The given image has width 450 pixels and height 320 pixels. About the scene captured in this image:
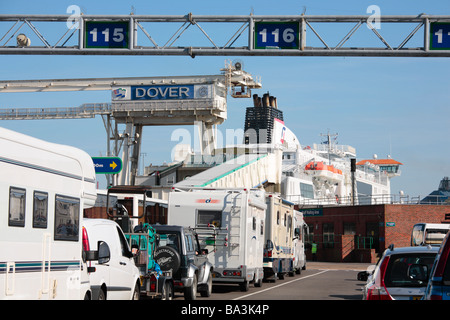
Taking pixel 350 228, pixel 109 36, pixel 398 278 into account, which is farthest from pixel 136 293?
pixel 350 228

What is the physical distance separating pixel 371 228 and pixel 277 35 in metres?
41.0

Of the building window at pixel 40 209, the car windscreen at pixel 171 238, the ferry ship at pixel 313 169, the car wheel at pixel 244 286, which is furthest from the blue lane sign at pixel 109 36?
the ferry ship at pixel 313 169

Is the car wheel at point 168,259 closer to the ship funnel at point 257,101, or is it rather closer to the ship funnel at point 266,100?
the ship funnel at point 266,100

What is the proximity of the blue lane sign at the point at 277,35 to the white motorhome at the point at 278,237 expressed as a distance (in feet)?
26.5

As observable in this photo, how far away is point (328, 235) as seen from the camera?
6353 cm

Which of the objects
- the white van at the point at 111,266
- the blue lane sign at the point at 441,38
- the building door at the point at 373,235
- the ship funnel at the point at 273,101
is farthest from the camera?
the ship funnel at the point at 273,101

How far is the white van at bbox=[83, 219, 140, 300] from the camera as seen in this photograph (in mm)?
13109

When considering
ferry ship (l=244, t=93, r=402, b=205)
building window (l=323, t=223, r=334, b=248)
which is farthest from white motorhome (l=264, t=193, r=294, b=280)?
ferry ship (l=244, t=93, r=402, b=205)

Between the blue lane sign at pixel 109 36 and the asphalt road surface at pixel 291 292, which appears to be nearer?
the blue lane sign at pixel 109 36

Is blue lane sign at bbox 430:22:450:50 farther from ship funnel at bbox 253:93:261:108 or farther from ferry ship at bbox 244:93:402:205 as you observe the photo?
ship funnel at bbox 253:93:261:108

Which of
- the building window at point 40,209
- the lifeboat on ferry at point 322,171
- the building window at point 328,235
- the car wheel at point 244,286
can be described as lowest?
the car wheel at point 244,286

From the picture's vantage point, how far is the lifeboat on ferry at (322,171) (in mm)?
88625

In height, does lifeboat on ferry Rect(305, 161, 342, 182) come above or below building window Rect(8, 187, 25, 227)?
above
